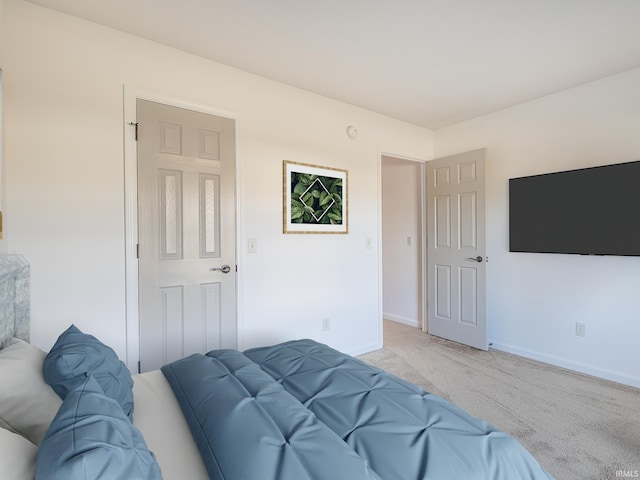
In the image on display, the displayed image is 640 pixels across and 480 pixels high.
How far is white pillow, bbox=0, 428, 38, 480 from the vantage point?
23.4 inches

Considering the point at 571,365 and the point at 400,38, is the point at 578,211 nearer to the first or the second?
the point at 571,365

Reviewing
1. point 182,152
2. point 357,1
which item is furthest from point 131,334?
point 357,1

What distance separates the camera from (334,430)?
99 centimetres

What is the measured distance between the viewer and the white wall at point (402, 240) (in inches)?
166

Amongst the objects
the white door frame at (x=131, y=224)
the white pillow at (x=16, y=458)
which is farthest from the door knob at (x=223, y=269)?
the white pillow at (x=16, y=458)

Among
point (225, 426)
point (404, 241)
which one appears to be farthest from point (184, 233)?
point (404, 241)

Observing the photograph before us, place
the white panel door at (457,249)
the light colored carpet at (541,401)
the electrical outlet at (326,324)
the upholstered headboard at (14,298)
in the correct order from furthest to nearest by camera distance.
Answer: the white panel door at (457,249) → the electrical outlet at (326,324) → the light colored carpet at (541,401) → the upholstered headboard at (14,298)

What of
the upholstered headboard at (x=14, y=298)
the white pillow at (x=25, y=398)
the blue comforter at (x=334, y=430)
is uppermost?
the upholstered headboard at (x=14, y=298)

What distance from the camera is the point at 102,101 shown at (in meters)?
2.00

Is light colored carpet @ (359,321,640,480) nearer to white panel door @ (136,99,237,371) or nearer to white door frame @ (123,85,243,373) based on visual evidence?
white panel door @ (136,99,237,371)

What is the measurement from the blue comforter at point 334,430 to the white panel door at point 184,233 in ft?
3.29

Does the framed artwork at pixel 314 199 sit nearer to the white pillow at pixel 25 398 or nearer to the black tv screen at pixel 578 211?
the black tv screen at pixel 578 211

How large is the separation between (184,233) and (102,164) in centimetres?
65

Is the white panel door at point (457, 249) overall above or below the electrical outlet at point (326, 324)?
above
